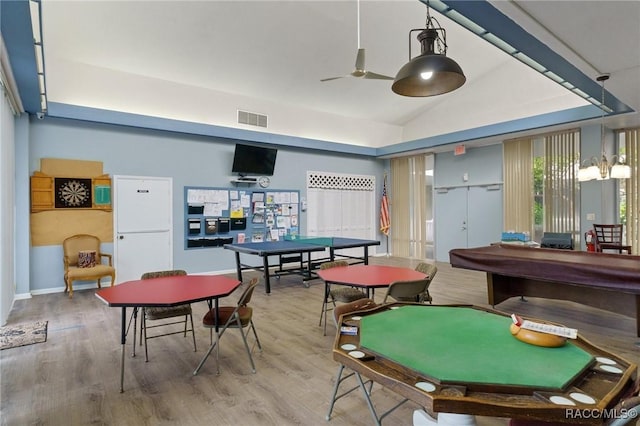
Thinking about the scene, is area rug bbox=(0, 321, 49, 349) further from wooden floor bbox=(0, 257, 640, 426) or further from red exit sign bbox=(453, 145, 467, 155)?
red exit sign bbox=(453, 145, 467, 155)

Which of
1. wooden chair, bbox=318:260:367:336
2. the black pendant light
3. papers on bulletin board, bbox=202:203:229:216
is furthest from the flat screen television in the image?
the black pendant light

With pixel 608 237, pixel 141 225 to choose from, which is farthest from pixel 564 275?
pixel 141 225

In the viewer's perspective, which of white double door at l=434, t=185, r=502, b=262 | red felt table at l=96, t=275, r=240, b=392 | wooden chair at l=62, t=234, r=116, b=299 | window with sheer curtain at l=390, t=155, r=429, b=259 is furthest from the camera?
window with sheer curtain at l=390, t=155, r=429, b=259

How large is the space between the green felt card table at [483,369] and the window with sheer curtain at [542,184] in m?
6.47

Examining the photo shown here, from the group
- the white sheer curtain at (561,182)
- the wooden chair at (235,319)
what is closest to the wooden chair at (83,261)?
the wooden chair at (235,319)

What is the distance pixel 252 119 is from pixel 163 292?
18.7 ft

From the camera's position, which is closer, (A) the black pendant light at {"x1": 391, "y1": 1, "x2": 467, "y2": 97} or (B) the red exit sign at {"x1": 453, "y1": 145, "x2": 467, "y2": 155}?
(A) the black pendant light at {"x1": 391, "y1": 1, "x2": 467, "y2": 97}

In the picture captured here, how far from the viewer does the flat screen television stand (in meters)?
7.46

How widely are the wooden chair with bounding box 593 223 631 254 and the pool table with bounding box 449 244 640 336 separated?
179 cm

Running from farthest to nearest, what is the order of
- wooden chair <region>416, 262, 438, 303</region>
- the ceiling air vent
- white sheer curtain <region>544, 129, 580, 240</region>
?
1. the ceiling air vent
2. white sheer curtain <region>544, 129, 580, 240</region>
3. wooden chair <region>416, 262, 438, 303</region>

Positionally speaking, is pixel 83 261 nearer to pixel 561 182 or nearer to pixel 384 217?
pixel 384 217

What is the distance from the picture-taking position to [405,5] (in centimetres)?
554

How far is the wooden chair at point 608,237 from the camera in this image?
5.55m

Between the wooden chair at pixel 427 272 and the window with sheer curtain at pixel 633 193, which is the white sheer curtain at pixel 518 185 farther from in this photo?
the wooden chair at pixel 427 272
